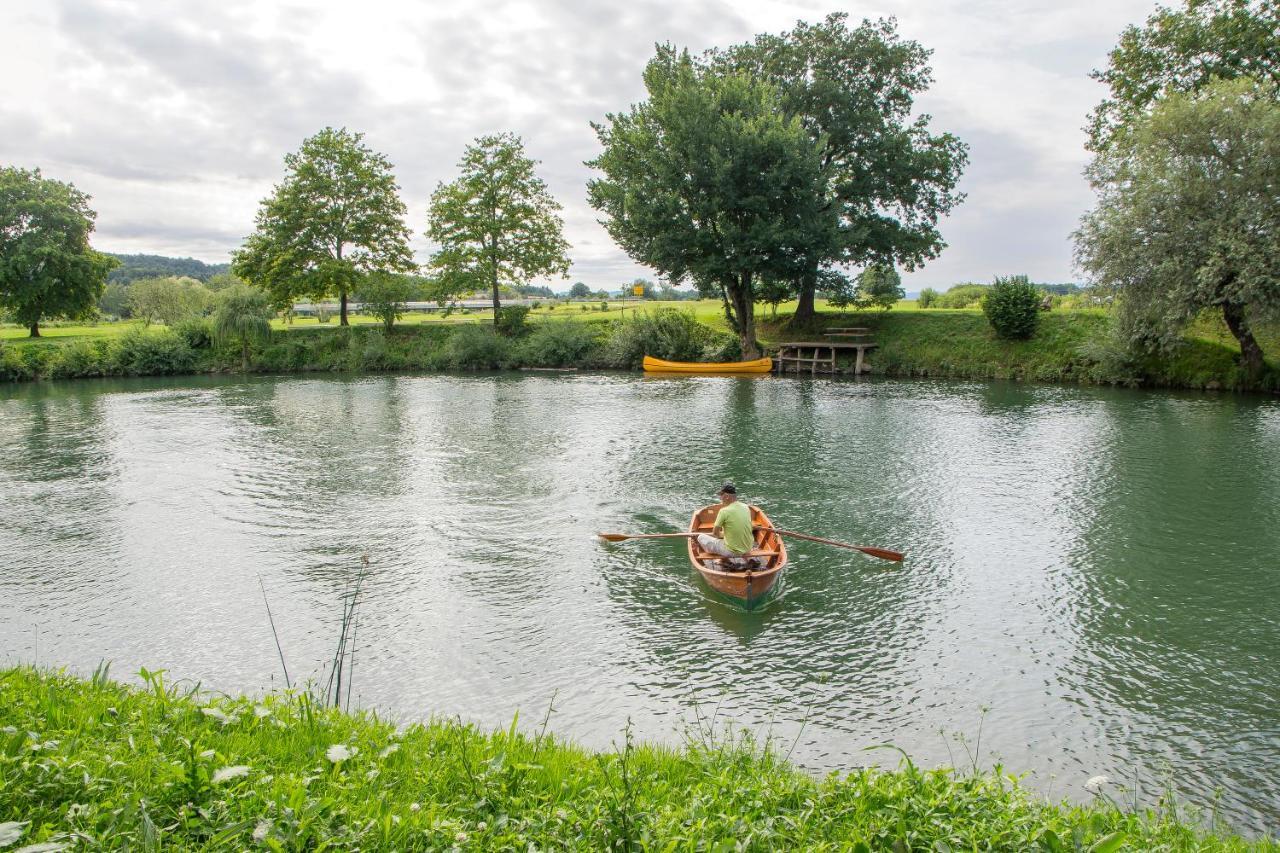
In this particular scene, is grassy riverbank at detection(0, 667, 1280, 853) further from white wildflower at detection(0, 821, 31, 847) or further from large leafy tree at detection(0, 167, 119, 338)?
large leafy tree at detection(0, 167, 119, 338)

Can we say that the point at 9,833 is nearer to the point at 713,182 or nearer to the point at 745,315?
the point at 713,182

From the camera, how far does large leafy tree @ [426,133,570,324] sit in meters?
51.8

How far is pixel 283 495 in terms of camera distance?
61.5 feet

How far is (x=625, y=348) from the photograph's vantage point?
48594mm

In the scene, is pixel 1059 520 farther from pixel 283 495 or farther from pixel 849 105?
pixel 849 105

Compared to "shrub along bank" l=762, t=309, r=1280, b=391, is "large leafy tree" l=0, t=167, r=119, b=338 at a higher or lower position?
higher

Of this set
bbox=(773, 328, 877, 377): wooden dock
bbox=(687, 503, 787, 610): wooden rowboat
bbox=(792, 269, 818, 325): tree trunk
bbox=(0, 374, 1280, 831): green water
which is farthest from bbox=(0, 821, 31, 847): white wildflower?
bbox=(792, 269, 818, 325): tree trunk

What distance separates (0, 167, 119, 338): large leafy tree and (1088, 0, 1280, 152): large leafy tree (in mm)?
62721

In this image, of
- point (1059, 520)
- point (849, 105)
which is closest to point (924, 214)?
point (849, 105)

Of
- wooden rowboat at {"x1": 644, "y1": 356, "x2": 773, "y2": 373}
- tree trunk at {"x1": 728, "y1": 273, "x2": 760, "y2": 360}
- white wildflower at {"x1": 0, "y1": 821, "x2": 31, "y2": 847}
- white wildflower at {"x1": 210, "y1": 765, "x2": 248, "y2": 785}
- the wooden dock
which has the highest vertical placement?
tree trunk at {"x1": 728, "y1": 273, "x2": 760, "y2": 360}

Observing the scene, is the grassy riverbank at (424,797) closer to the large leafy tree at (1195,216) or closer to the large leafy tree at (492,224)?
the large leafy tree at (1195,216)

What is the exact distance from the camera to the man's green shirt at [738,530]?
1257cm

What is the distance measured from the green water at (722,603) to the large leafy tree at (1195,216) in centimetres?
539

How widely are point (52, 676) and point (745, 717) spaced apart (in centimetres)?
698
